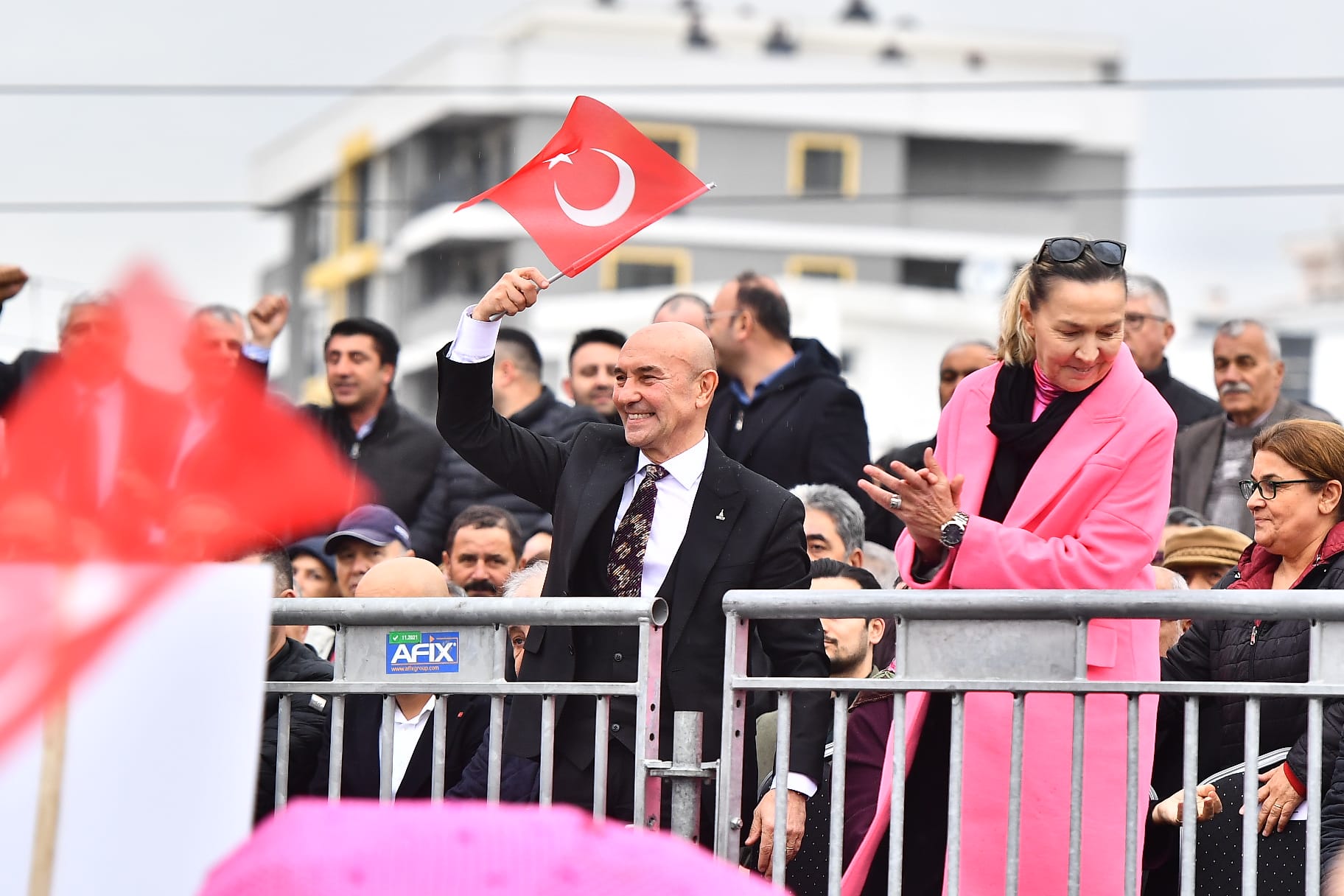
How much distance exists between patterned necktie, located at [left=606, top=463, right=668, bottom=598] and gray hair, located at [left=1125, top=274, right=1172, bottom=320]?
12.4 ft

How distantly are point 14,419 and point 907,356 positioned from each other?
5598 cm

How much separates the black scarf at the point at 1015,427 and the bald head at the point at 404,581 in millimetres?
1738

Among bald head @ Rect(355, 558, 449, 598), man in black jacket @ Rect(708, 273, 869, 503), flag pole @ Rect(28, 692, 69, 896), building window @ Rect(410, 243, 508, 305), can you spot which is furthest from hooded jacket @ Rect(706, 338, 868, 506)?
building window @ Rect(410, 243, 508, 305)

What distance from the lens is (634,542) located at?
4.91 meters

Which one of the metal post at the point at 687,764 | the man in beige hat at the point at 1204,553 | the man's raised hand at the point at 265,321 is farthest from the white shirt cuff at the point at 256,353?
the metal post at the point at 687,764

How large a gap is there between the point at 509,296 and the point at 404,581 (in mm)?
1035

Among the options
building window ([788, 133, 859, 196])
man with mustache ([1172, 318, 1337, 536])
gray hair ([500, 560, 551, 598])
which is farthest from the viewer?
building window ([788, 133, 859, 196])

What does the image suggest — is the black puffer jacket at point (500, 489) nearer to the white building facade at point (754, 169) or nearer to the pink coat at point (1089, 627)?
the pink coat at point (1089, 627)

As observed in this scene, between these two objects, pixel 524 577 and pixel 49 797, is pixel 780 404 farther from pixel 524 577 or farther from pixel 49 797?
pixel 49 797

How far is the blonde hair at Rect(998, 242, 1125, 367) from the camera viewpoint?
4.41 metres

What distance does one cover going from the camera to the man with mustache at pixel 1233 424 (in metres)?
7.89

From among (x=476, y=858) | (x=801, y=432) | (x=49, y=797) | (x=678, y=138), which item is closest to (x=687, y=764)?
(x=49, y=797)

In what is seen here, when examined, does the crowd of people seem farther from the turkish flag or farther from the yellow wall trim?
the yellow wall trim

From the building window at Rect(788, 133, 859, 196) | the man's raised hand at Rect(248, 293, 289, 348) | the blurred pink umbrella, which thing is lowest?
the blurred pink umbrella
